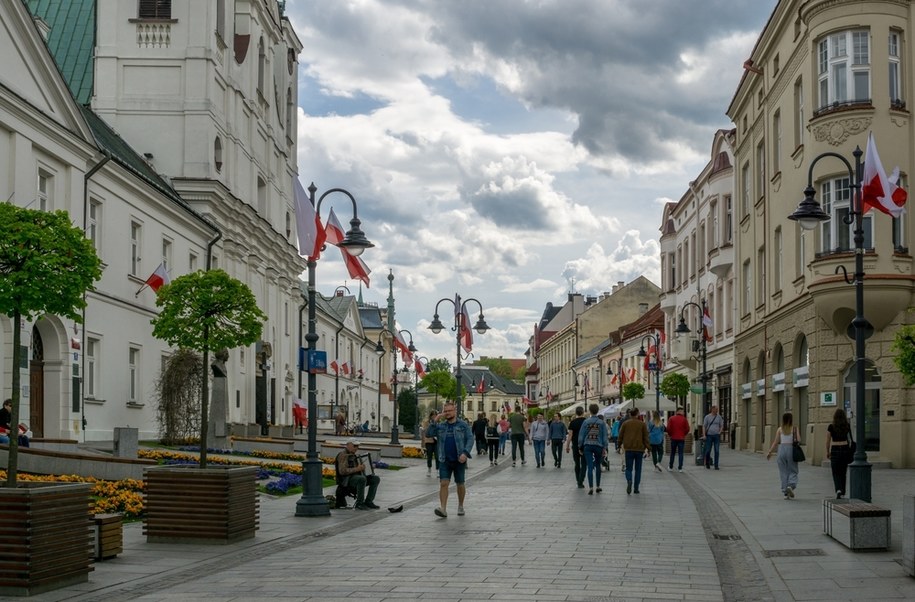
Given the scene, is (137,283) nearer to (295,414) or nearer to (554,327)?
(295,414)

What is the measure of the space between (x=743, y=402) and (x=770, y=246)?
28.2 ft

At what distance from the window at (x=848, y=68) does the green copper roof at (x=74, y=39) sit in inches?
1093

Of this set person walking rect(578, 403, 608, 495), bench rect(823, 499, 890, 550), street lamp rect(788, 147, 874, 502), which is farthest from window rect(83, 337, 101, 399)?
bench rect(823, 499, 890, 550)

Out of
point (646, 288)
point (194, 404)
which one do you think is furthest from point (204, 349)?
point (646, 288)

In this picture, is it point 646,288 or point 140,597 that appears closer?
point 140,597

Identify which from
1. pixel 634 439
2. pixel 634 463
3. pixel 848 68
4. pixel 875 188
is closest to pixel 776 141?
pixel 848 68

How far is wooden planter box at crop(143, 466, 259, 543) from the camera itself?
43.7 ft

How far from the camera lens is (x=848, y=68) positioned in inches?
1180

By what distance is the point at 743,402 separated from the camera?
43.9 meters

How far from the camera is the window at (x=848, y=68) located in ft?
98.1

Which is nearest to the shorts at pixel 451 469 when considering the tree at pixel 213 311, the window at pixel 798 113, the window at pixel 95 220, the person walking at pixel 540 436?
the tree at pixel 213 311

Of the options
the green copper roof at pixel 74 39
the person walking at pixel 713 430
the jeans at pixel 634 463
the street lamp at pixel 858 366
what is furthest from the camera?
the green copper roof at pixel 74 39

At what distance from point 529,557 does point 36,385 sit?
20.0 m

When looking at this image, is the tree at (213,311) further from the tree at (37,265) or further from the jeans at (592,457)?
the jeans at (592,457)
